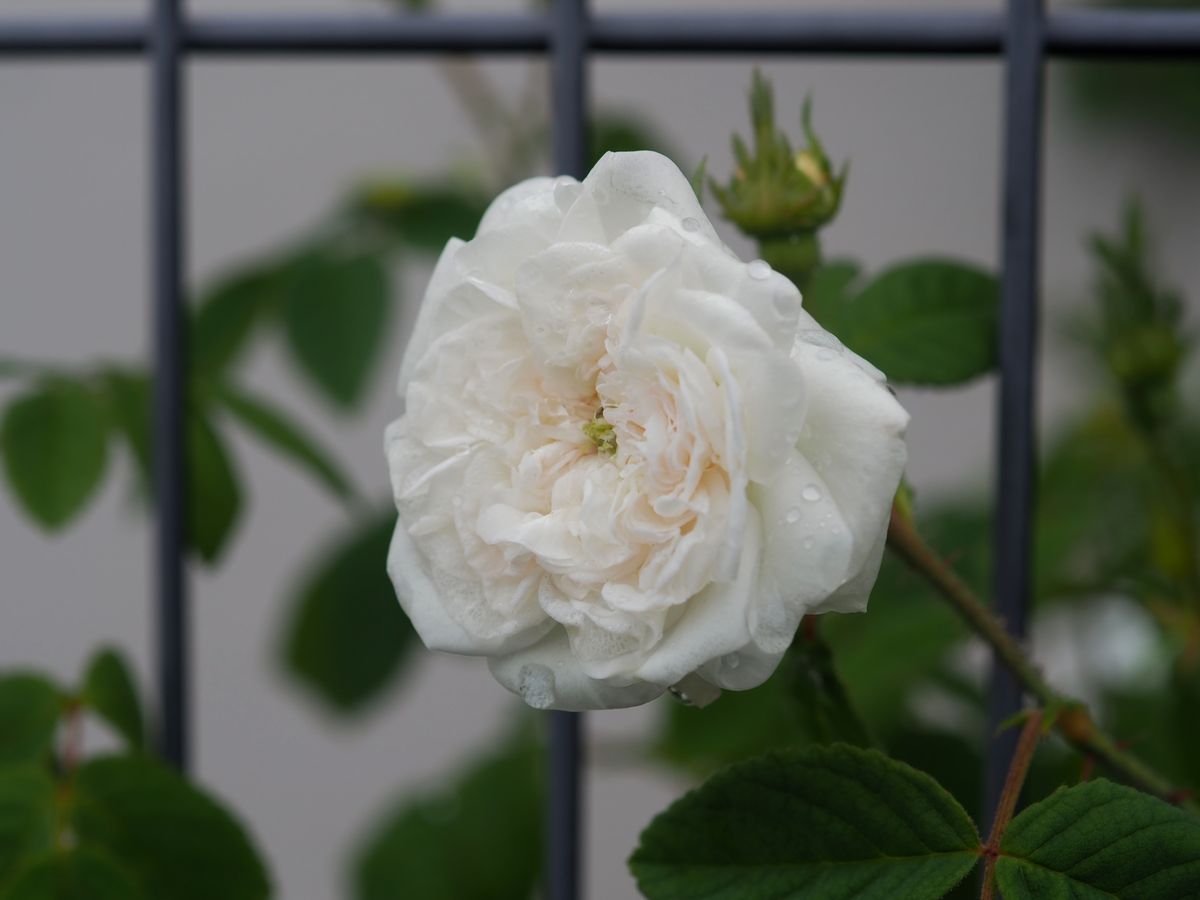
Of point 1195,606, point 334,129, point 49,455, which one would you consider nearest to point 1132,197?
point 1195,606

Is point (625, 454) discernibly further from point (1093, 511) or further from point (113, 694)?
point (1093, 511)

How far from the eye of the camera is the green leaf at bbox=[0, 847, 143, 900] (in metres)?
0.49

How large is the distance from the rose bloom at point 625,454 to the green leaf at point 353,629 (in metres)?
0.47

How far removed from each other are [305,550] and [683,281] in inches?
66.8

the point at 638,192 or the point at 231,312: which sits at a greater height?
the point at 638,192

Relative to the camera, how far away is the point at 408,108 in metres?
1.86

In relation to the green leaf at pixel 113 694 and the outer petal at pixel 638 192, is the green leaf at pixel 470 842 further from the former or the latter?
the outer petal at pixel 638 192

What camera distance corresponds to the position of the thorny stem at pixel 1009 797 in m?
0.34

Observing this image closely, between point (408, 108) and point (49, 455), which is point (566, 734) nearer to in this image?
point (49, 455)

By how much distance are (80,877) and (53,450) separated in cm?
19

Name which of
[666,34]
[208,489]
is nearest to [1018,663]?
[666,34]

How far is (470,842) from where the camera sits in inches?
32.5

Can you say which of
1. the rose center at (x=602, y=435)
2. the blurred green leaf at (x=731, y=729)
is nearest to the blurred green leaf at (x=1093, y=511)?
the blurred green leaf at (x=731, y=729)

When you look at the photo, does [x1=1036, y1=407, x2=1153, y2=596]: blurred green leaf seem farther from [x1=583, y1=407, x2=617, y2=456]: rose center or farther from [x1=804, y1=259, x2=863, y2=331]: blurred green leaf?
[x1=583, y1=407, x2=617, y2=456]: rose center
